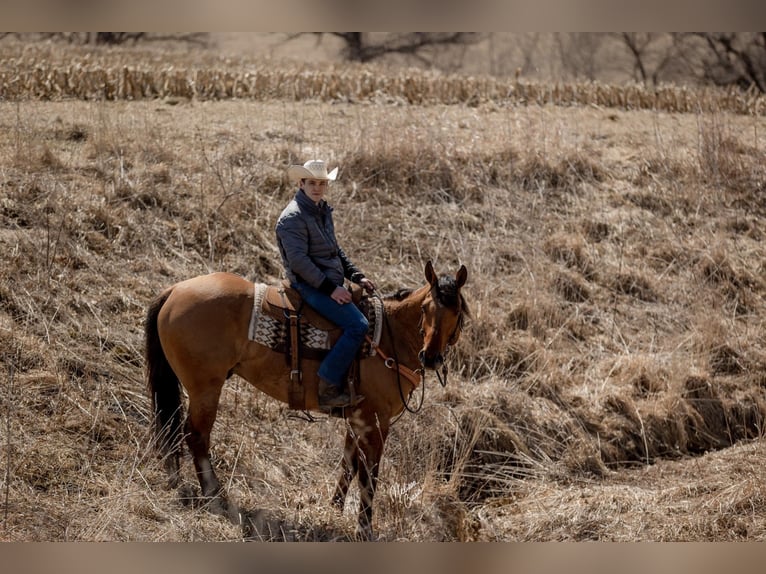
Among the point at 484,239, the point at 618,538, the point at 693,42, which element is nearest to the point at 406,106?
the point at 484,239

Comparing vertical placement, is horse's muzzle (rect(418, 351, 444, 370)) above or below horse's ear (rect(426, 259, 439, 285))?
below

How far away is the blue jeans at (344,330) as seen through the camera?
6.73 m

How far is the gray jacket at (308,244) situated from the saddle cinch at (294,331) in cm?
22

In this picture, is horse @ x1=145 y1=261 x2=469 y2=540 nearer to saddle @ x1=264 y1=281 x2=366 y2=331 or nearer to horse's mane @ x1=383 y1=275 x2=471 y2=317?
horse's mane @ x1=383 y1=275 x2=471 y2=317

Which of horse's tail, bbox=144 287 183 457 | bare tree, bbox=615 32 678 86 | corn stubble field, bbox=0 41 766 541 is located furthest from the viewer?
bare tree, bbox=615 32 678 86

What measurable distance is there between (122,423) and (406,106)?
859cm

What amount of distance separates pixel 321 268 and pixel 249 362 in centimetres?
96

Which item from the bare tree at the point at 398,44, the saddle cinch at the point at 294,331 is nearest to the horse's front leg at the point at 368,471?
the saddle cinch at the point at 294,331

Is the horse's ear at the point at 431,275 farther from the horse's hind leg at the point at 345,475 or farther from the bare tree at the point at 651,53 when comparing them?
the bare tree at the point at 651,53

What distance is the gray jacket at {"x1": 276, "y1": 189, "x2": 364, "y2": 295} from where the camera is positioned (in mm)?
6598

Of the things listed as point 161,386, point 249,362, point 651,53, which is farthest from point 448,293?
point 651,53

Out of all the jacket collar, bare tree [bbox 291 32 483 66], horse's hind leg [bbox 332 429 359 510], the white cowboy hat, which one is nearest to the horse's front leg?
horse's hind leg [bbox 332 429 359 510]

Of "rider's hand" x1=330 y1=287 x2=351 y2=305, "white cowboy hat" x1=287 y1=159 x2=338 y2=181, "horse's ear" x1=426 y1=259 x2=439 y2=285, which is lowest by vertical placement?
"rider's hand" x1=330 y1=287 x2=351 y2=305

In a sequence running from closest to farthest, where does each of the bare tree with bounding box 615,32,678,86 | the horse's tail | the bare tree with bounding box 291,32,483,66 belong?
1. the horse's tail
2. the bare tree with bounding box 615,32,678,86
3. the bare tree with bounding box 291,32,483,66
